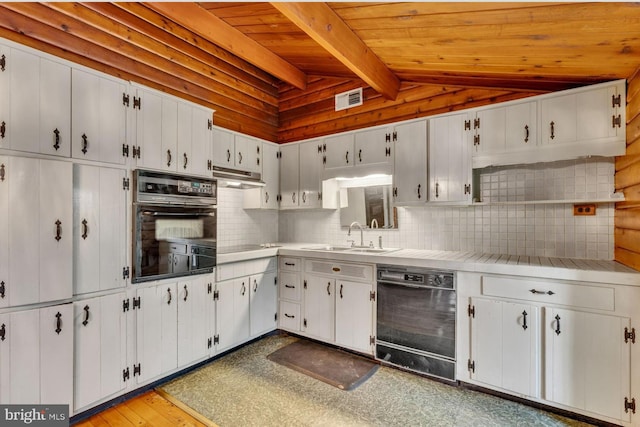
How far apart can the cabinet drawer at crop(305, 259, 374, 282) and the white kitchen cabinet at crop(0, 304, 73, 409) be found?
2.08m

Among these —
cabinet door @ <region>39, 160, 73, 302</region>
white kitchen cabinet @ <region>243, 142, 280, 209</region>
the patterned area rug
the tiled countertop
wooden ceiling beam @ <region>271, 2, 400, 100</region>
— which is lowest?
the patterned area rug

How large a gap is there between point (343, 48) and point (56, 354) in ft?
9.50

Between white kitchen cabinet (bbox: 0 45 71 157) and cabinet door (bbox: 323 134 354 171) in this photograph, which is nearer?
white kitchen cabinet (bbox: 0 45 71 157)

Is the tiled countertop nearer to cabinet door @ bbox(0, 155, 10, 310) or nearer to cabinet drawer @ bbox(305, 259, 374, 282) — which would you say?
cabinet drawer @ bbox(305, 259, 374, 282)

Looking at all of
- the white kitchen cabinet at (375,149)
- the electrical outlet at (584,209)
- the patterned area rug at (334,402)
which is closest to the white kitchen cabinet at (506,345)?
the patterned area rug at (334,402)

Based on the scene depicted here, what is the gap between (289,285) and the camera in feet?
11.9

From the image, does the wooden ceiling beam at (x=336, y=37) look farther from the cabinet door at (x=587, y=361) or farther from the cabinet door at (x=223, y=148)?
the cabinet door at (x=587, y=361)

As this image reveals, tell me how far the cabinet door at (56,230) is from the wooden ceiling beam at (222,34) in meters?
1.58

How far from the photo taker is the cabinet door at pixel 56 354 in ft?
6.45

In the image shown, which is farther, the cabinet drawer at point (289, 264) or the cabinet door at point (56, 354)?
the cabinet drawer at point (289, 264)

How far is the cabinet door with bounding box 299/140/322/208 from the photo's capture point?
390cm

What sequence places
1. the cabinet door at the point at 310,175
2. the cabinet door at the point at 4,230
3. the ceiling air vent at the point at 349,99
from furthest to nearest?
the cabinet door at the point at 310,175 < the ceiling air vent at the point at 349,99 < the cabinet door at the point at 4,230

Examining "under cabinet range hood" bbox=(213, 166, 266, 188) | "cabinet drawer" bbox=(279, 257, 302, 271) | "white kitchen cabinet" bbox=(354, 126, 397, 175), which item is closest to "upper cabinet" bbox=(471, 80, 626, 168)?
"white kitchen cabinet" bbox=(354, 126, 397, 175)

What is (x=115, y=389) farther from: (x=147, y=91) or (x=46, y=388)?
(x=147, y=91)
